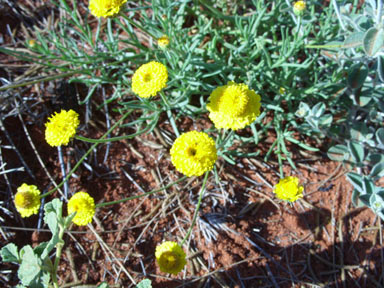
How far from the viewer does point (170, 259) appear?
83.5 inches

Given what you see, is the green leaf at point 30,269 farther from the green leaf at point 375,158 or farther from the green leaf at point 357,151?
the green leaf at point 375,158

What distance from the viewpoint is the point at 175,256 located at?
214 centimetres

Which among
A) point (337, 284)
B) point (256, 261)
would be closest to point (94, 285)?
point (256, 261)

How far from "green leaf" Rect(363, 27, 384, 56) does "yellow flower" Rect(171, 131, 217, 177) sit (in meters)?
1.36

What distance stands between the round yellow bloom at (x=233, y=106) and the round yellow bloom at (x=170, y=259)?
34.4 inches

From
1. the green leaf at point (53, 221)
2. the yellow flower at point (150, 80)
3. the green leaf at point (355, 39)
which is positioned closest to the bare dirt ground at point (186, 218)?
the green leaf at point (53, 221)

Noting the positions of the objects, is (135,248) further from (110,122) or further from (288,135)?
(288,135)

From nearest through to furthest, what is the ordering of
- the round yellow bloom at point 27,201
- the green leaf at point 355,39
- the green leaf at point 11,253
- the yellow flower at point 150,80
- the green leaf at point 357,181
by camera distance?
the green leaf at point 11,253 → the yellow flower at point 150,80 → the round yellow bloom at point 27,201 → the green leaf at point 355,39 → the green leaf at point 357,181

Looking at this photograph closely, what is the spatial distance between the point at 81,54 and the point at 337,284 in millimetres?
3100

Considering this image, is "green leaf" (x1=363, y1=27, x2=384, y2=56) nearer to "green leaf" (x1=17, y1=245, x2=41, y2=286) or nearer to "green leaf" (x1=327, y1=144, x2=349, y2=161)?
"green leaf" (x1=327, y1=144, x2=349, y2=161)

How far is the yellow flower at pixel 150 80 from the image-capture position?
7.08ft

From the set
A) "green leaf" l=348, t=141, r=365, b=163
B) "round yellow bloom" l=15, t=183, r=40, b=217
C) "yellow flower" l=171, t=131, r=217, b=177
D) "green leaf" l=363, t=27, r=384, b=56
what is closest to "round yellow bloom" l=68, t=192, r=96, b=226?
"round yellow bloom" l=15, t=183, r=40, b=217

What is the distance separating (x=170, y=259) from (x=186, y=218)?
70 cm

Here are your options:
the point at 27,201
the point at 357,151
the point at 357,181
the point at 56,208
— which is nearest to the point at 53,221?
the point at 56,208
